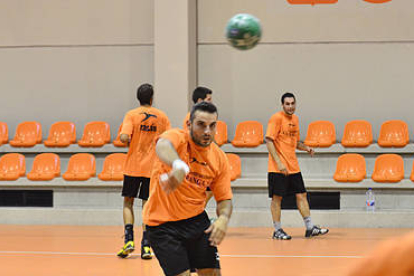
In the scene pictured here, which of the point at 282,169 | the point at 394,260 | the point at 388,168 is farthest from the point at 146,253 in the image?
the point at 394,260

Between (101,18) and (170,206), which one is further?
(101,18)

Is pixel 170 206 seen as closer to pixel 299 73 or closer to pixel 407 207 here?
pixel 407 207

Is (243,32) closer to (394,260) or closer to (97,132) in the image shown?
(394,260)

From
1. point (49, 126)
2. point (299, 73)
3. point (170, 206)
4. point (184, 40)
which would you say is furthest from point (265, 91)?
point (170, 206)

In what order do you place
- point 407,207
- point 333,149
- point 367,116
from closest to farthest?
point 407,207 < point 333,149 < point 367,116

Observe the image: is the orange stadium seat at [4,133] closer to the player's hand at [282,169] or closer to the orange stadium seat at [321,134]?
the orange stadium seat at [321,134]

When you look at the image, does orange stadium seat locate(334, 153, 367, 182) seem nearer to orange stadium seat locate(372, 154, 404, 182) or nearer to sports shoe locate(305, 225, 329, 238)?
orange stadium seat locate(372, 154, 404, 182)

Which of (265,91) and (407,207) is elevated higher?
(265,91)

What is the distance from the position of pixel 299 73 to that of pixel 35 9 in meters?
5.88

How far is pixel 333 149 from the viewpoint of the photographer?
11477 millimetres

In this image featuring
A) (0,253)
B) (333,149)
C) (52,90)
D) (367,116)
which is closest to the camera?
(0,253)

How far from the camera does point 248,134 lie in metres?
12.2

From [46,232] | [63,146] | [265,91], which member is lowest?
[46,232]

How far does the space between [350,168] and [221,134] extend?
2620 mm
